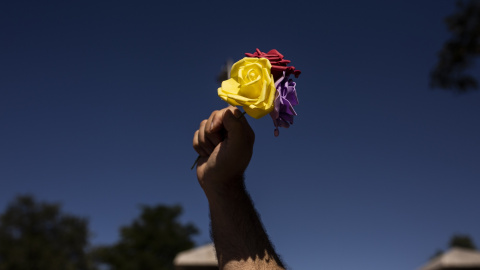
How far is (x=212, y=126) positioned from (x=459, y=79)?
7635 millimetres

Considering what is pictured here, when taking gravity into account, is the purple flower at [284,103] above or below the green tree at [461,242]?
below

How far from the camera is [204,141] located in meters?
1.76

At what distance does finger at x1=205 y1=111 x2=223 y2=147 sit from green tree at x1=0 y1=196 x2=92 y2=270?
40.1 m

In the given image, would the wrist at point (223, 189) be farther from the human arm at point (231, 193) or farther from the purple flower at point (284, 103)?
the purple flower at point (284, 103)

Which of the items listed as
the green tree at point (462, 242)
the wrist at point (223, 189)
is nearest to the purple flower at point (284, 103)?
the wrist at point (223, 189)

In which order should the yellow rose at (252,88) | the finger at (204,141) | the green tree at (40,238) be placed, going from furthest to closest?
the green tree at (40,238) < the finger at (204,141) < the yellow rose at (252,88)

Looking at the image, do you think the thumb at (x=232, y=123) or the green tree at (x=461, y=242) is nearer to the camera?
the thumb at (x=232, y=123)

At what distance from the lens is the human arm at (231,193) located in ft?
5.27

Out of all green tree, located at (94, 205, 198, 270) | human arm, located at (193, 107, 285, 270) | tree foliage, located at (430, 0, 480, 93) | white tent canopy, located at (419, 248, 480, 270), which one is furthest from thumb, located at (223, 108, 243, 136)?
green tree, located at (94, 205, 198, 270)

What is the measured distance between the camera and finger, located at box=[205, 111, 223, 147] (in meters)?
1.65

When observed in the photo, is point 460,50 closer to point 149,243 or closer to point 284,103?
point 284,103

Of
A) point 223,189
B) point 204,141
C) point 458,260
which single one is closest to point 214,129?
point 204,141

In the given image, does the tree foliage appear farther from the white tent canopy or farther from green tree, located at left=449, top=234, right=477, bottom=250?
green tree, located at left=449, top=234, right=477, bottom=250

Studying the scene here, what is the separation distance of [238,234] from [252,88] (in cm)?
59
